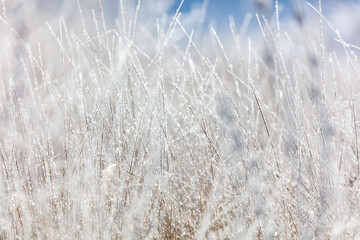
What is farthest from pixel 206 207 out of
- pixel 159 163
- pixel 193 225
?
pixel 159 163

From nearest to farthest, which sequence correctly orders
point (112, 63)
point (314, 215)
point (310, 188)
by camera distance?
point (314, 215), point (310, 188), point (112, 63)

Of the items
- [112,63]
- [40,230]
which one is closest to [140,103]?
[112,63]

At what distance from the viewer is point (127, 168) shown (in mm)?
1181

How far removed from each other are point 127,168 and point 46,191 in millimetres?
262

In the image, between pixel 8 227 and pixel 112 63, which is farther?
pixel 112 63

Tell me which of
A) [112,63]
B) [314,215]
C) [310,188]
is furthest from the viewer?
[112,63]

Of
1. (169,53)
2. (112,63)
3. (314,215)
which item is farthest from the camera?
(169,53)

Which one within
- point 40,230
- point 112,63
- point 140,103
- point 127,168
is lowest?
point 40,230

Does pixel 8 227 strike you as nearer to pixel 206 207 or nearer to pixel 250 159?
pixel 206 207

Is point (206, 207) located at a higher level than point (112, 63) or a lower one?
lower

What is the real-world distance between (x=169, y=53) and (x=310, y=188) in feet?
2.37

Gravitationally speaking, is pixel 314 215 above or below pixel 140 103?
below

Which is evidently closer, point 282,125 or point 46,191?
point 282,125

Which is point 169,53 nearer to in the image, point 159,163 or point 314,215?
point 159,163
